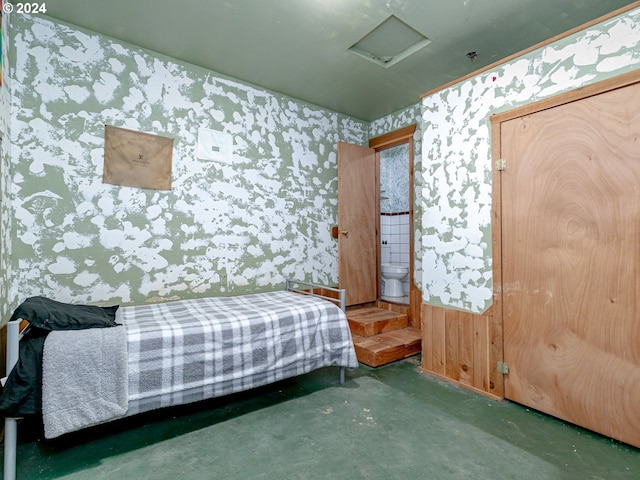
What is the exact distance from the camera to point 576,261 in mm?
1923

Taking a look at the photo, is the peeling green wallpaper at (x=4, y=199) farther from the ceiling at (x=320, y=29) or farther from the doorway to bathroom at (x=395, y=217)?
the doorway to bathroom at (x=395, y=217)

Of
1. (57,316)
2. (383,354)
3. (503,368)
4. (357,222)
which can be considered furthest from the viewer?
(357,222)

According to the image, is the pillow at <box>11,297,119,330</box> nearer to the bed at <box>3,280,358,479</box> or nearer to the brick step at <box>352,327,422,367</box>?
the bed at <box>3,280,358,479</box>

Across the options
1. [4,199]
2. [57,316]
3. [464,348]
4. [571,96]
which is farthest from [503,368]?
[4,199]

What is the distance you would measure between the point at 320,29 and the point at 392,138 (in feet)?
5.70

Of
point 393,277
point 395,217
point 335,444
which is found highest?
point 395,217

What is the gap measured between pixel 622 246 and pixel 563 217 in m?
0.32

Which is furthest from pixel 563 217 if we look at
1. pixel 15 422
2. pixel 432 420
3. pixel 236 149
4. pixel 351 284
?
pixel 15 422

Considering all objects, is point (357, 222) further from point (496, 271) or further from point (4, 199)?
point (4, 199)

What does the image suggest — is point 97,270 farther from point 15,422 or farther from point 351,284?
point 351,284

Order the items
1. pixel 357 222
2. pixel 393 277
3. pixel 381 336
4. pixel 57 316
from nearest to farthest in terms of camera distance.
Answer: pixel 57 316 → pixel 381 336 → pixel 357 222 → pixel 393 277

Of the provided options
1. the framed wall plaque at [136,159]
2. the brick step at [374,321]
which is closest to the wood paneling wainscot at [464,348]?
the brick step at [374,321]

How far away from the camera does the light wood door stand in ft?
5.72

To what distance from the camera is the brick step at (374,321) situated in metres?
3.24
